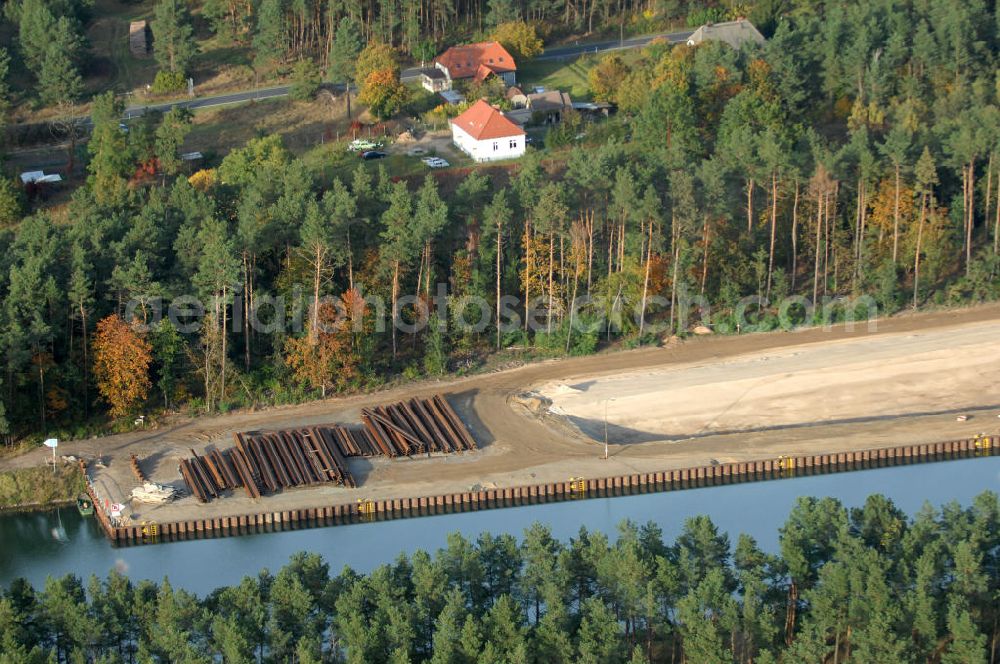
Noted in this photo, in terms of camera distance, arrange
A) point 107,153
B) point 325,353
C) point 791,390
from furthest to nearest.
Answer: point 107,153 < point 791,390 < point 325,353

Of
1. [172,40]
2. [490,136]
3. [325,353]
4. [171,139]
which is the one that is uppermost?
[172,40]

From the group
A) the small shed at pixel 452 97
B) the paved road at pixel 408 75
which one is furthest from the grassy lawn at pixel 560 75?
the small shed at pixel 452 97

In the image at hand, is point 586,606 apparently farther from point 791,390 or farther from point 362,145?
point 362,145

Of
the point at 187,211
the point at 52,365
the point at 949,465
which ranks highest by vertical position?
the point at 187,211

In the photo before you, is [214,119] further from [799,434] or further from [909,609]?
[909,609]

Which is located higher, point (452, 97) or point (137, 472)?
point (452, 97)

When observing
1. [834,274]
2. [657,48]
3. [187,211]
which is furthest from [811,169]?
[187,211]

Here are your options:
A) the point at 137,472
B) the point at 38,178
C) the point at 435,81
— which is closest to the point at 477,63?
the point at 435,81

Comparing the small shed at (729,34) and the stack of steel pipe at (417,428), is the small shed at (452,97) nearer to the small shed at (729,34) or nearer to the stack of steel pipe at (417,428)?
the small shed at (729,34)
